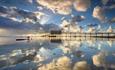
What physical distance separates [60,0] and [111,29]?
15155mm

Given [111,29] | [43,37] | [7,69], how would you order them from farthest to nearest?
[43,37] → [111,29] → [7,69]

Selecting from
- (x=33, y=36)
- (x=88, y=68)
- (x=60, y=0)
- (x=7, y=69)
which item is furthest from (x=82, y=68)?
(x=33, y=36)

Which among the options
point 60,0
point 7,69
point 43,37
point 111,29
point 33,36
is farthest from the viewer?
point 43,37

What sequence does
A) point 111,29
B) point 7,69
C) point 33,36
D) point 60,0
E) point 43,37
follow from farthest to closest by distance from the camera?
point 43,37 → point 33,36 → point 111,29 → point 60,0 → point 7,69

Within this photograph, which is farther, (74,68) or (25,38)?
(25,38)

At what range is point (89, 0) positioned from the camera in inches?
1953

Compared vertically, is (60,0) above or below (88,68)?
above

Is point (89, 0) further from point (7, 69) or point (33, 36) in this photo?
point (7, 69)

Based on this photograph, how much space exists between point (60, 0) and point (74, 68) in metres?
36.8

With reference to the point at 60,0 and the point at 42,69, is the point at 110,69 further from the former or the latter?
the point at 60,0

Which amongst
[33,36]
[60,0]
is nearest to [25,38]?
[33,36]

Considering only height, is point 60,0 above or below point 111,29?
above

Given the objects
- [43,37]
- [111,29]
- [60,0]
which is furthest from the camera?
[43,37]

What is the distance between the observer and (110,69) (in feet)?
40.4
